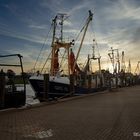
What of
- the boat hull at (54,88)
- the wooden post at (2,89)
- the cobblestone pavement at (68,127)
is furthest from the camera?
the boat hull at (54,88)

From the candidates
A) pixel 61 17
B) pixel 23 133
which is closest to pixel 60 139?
pixel 23 133

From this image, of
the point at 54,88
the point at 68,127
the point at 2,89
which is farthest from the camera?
the point at 54,88

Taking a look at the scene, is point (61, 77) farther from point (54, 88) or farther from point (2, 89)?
point (2, 89)

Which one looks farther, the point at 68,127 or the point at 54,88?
the point at 54,88

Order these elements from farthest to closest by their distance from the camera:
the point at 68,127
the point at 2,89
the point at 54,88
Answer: the point at 54,88 < the point at 2,89 < the point at 68,127

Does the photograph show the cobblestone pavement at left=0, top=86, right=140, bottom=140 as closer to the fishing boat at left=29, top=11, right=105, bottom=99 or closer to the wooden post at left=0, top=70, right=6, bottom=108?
the wooden post at left=0, top=70, right=6, bottom=108

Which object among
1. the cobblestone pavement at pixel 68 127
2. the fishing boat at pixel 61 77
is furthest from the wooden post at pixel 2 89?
the fishing boat at pixel 61 77

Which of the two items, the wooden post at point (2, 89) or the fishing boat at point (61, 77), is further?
the fishing boat at point (61, 77)

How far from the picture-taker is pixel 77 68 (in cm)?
4225

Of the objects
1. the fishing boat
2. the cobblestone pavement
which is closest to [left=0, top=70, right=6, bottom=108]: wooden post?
the cobblestone pavement

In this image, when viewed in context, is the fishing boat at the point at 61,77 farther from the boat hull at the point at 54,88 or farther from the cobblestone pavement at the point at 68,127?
the cobblestone pavement at the point at 68,127

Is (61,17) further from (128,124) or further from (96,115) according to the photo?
(128,124)

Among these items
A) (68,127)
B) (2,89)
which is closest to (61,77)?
(2,89)

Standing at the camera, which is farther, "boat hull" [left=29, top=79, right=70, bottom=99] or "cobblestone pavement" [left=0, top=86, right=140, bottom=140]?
"boat hull" [left=29, top=79, right=70, bottom=99]
